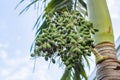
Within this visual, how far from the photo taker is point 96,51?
8.04ft

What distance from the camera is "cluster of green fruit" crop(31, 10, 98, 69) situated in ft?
6.95

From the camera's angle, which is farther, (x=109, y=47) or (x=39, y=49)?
(x=109, y=47)

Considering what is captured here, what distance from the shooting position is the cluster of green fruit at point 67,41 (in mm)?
2117

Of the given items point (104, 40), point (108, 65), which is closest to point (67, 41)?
point (108, 65)

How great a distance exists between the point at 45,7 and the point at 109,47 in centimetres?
104

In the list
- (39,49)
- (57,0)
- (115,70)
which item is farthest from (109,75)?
(57,0)

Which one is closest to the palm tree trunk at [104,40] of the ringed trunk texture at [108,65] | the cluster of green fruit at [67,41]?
the ringed trunk texture at [108,65]

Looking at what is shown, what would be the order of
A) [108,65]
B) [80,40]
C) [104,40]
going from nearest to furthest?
[80,40], [108,65], [104,40]

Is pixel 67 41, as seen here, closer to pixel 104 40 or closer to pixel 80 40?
pixel 80 40

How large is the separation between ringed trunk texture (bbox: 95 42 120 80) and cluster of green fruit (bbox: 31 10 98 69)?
0.27 m

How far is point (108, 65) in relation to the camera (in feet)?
7.92

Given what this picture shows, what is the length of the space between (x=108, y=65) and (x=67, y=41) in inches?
16.3

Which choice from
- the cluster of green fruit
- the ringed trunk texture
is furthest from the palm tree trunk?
the cluster of green fruit

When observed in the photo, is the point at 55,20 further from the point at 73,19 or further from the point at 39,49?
the point at 39,49
